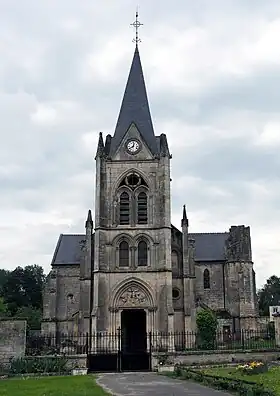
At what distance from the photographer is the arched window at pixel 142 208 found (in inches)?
1737

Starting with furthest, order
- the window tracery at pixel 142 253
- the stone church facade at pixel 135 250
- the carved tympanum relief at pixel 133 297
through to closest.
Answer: the window tracery at pixel 142 253, the carved tympanum relief at pixel 133 297, the stone church facade at pixel 135 250

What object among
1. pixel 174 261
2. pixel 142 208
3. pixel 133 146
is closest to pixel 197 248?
pixel 174 261

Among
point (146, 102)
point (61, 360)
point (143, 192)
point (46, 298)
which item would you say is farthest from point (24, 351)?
point (146, 102)

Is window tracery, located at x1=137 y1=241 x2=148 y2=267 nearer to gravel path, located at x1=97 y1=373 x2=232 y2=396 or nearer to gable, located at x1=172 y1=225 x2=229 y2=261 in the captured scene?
gable, located at x1=172 y1=225 x2=229 y2=261

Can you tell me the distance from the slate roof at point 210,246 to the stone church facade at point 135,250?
425 centimetres

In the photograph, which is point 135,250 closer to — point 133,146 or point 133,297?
point 133,297

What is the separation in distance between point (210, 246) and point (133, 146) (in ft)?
49.6

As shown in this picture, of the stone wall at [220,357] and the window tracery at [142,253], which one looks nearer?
the stone wall at [220,357]

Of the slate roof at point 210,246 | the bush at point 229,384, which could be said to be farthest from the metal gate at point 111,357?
the slate roof at point 210,246

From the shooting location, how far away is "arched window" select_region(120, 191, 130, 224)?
4416 cm

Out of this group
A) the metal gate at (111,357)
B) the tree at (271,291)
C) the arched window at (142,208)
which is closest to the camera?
the metal gate at (111,357)

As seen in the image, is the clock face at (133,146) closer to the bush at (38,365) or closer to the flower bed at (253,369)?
the bush at (38,365)

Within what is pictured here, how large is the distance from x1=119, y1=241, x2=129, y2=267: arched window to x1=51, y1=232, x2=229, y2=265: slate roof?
9435mm

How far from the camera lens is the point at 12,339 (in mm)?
28391
